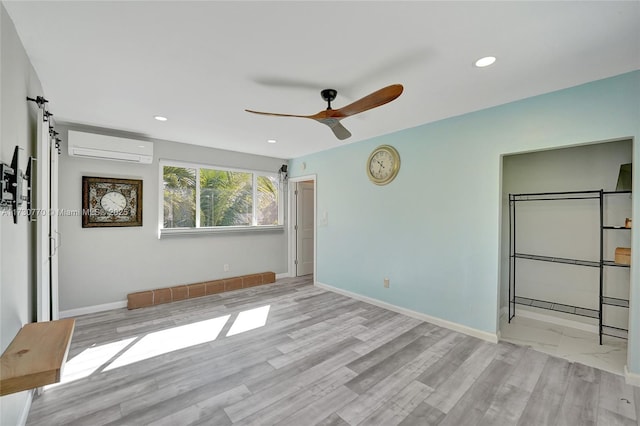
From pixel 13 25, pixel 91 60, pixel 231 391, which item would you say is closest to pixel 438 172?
pixel 231 391

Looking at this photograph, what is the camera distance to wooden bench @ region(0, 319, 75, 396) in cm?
120

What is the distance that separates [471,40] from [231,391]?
9.85 ft

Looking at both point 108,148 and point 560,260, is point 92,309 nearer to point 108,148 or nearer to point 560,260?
point 108,148

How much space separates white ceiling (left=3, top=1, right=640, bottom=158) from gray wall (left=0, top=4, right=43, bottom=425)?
0.18 m

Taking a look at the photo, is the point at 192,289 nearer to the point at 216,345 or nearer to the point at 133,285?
the point at 133,285

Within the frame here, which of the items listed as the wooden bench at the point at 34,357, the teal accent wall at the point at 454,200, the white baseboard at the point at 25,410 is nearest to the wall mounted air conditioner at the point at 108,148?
the wooden bench at the point at 34,357

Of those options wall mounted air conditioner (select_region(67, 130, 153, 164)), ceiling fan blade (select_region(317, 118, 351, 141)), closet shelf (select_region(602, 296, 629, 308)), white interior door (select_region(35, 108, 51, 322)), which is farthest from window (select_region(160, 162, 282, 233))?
closet shelf (select_region(602, 296, 629, 308))

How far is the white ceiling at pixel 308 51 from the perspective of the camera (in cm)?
150

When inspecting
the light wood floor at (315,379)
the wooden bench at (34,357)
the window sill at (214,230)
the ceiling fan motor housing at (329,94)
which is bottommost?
the light wood floor at (315,379)

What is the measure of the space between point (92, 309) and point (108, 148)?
216 centimetres

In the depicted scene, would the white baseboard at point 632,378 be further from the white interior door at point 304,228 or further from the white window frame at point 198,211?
the white window frame at point 198,211

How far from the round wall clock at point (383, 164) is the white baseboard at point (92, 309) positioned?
4.03 meters

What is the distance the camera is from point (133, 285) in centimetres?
391

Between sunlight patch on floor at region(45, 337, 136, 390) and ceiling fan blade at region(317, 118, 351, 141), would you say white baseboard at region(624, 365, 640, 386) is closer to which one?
ceiling fan blade at region(317, 118, 351, 141)
